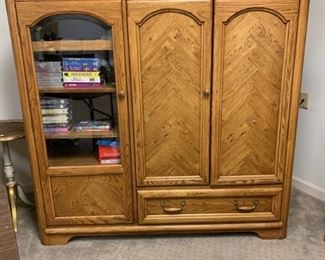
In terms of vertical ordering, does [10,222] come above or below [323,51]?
below

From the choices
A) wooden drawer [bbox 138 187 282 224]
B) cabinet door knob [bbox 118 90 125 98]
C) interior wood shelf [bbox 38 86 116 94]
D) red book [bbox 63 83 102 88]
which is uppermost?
red book [bbox 63 83 102 88]

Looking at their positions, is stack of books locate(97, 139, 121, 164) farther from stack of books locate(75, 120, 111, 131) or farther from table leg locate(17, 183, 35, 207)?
table leg locate(17, 183, 35, 207)

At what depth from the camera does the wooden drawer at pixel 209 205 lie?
6.22 feet

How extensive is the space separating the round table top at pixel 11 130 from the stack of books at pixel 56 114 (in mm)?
230

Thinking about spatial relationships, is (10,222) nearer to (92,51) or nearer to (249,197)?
(92,51)

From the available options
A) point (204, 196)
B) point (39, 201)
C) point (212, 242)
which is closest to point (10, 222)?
point (39, 201)

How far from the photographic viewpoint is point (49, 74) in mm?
1802

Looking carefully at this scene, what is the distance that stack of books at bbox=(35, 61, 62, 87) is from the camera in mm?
1777

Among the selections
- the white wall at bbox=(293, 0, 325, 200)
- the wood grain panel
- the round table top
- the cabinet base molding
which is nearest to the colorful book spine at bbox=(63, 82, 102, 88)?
the round table top

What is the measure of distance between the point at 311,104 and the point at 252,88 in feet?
2.62

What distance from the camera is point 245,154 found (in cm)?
183

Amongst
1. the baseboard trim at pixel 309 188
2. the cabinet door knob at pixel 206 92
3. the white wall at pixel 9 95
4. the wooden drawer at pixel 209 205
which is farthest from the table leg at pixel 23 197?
the baseboard trim at pixel 309 188

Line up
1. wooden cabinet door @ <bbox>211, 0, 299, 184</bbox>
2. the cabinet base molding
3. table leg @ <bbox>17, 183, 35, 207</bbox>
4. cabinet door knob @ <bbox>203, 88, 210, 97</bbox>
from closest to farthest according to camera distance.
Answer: wooden cabinet door @ <bbox>211, 0, 299, 184</bbox> < cabinet door knob @ <bbox>203, 88, 210, 97</bbox> < the cabinet base molding < table leg @ <bbox>17, 183, 35, 207</bbox>

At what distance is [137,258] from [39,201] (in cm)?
62
